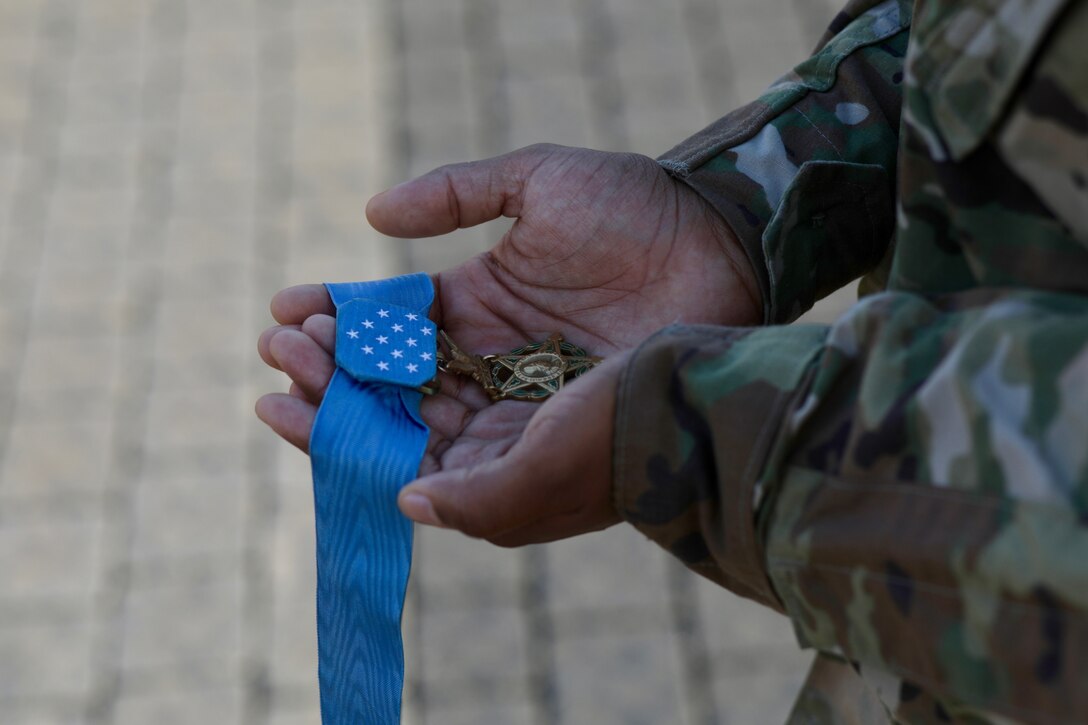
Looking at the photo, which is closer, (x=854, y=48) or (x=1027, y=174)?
(x=1027, y=174)

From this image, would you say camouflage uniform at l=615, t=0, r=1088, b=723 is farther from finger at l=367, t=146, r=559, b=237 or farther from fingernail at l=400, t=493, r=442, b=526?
finger at l=367, t=146, r=559, b=237

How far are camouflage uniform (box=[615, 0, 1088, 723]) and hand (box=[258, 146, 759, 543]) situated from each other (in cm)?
29

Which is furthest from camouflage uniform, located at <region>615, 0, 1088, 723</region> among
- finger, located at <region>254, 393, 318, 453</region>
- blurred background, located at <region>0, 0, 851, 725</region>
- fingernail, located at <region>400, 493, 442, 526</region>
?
blurred background, located at <region>0, 0, 851, 725</region>

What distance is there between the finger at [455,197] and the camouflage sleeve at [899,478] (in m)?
0.49

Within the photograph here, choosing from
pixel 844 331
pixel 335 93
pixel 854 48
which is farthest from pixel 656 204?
pixel 335 93

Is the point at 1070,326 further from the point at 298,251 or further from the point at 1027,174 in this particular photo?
the point at 298,251

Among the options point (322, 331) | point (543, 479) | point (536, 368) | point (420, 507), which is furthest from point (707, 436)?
point (322, 331)

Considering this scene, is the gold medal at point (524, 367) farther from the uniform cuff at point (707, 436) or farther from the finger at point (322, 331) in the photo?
the uniform cuff at point (707, 436)

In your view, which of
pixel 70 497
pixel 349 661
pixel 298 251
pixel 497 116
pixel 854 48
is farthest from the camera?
pixel 497 116

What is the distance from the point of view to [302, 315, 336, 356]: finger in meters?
1.45

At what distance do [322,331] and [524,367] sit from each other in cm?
27

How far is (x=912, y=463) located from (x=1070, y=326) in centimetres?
16

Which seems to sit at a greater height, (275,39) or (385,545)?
(275,39)

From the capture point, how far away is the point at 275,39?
3.81 meters
